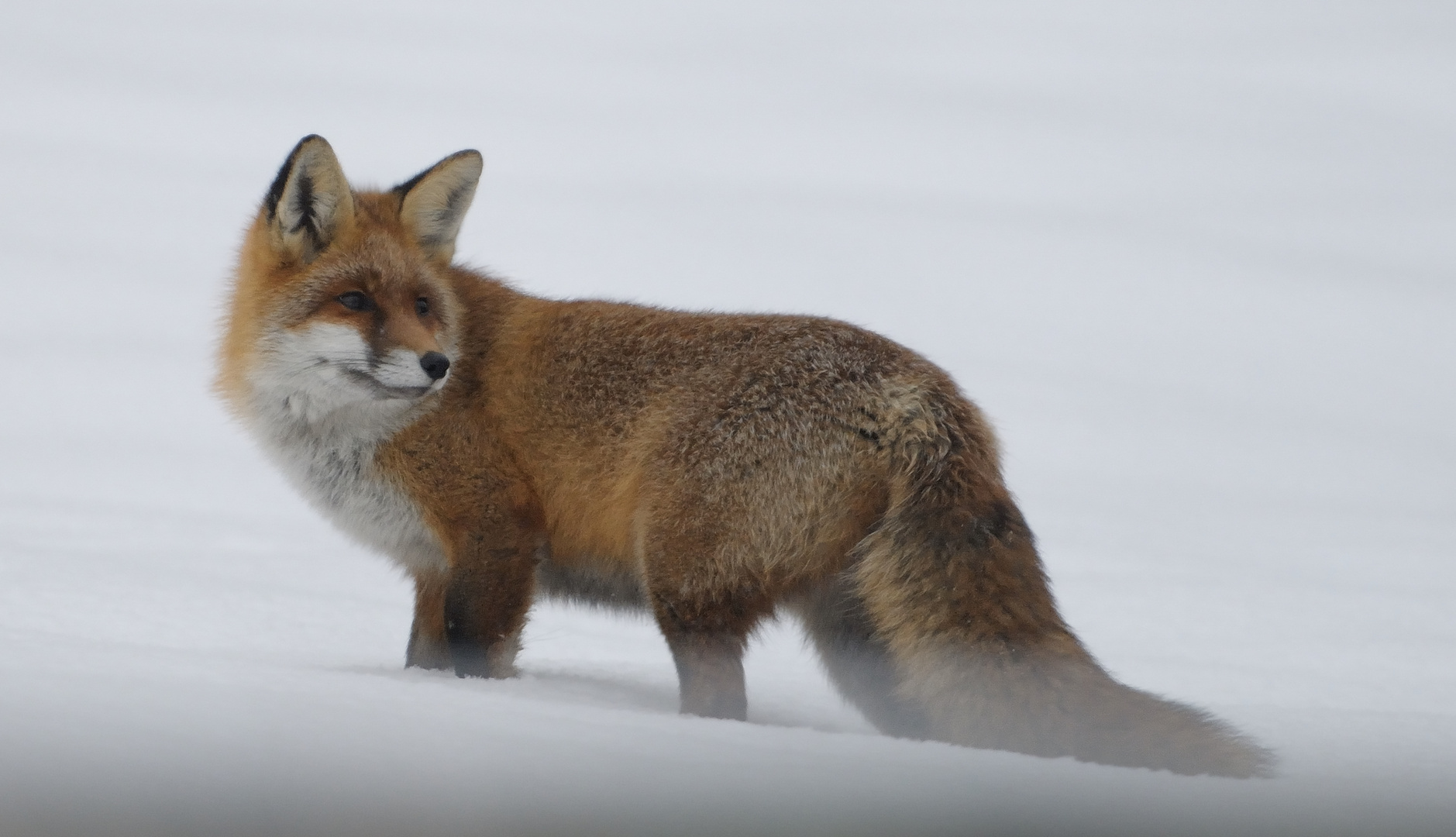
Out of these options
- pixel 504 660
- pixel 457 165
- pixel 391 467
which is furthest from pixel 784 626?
pixel 457 165

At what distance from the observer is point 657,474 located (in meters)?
2.83

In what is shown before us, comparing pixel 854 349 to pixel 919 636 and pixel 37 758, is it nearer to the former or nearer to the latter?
pixel 919 636

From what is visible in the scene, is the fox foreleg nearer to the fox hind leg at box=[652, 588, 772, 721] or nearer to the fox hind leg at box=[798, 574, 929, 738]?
the fox hind leg at box=[652, 588, 772, 721]

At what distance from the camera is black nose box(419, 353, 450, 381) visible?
113 inches

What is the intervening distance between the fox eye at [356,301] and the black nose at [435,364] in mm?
306

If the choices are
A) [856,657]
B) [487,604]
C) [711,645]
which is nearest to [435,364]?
[487,604]

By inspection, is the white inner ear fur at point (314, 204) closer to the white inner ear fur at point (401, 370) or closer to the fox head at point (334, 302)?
the fox head at point (334, 302)

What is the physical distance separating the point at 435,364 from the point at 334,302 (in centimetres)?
41

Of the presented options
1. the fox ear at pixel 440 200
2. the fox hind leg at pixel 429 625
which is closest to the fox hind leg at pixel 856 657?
the fox hind leg at pixel 429 625

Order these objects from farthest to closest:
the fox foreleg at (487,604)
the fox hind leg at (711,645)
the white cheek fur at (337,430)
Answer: the white cheek fur at (337,430)
the fox foreleg at (487,604)
the fox hind leg at (711,645)

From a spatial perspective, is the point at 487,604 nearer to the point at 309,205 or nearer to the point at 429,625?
the point at 429,625

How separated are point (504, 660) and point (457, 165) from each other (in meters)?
1.47

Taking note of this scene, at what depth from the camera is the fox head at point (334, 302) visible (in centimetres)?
299

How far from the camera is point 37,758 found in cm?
130
